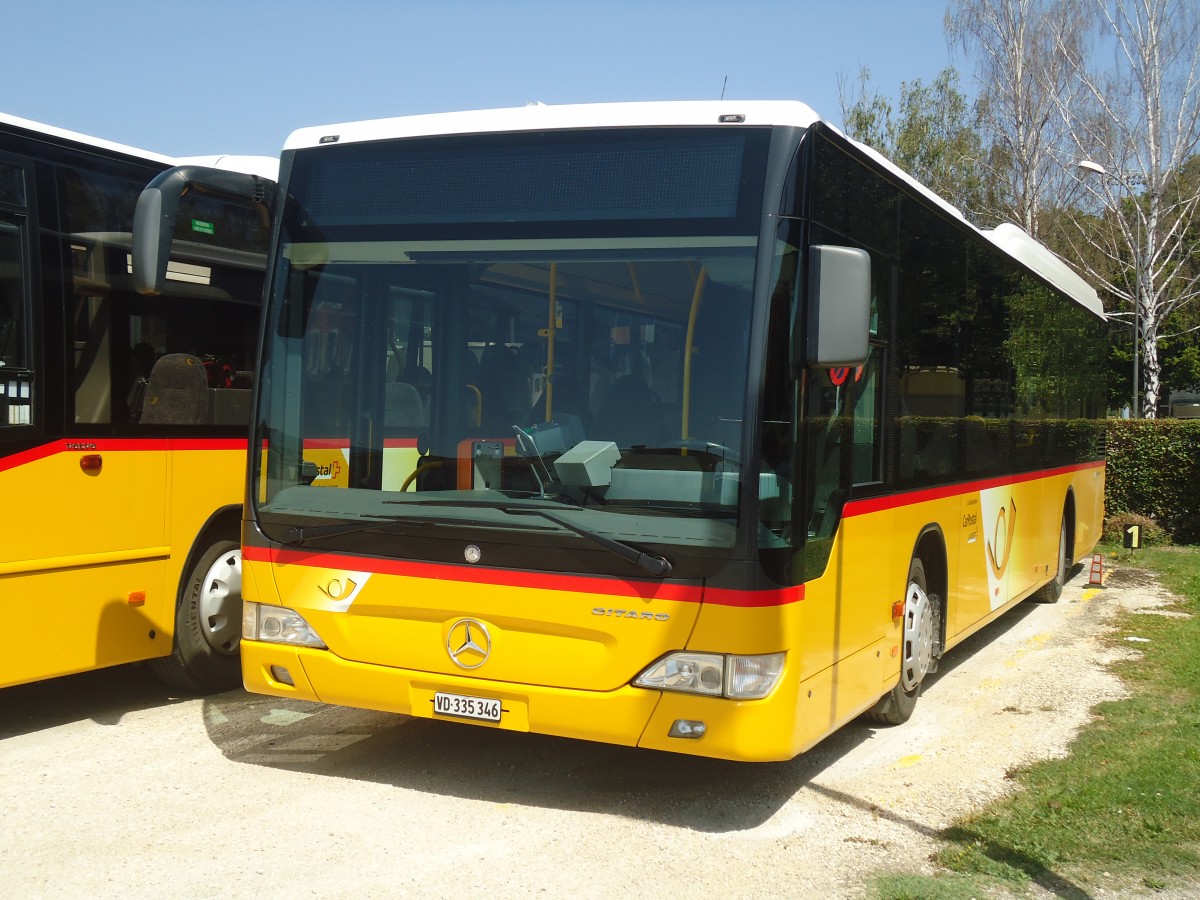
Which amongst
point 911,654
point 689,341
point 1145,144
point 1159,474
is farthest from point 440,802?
point 1145,144

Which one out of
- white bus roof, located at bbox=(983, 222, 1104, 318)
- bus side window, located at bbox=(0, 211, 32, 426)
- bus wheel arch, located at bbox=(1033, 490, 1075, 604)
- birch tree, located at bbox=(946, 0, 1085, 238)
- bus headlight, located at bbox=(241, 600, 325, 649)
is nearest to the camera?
bus headlight, located at bbox=(241, 600, 325, 649)

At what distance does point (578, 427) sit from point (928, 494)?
2.99 meters

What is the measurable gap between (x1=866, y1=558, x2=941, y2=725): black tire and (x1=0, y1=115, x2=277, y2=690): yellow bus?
3.94 metres

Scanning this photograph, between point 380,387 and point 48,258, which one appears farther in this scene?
point 48,258

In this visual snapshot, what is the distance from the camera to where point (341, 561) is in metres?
5.90

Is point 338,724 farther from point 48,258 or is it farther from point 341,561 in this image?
point 48,258

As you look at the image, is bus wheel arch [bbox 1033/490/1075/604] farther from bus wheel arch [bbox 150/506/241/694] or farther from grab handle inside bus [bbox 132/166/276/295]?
grab handle inside bus [bbox 132/166/276/295]

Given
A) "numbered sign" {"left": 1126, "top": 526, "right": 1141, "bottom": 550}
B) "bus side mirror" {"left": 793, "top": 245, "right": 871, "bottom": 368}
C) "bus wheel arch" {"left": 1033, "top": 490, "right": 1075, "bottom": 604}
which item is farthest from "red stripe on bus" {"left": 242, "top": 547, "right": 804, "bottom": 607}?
"numbered sign" {"left": 1126, "top": 526, "right": 1141, "bottom": 550}

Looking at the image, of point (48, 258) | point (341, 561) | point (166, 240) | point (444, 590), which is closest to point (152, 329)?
point (48, 258)

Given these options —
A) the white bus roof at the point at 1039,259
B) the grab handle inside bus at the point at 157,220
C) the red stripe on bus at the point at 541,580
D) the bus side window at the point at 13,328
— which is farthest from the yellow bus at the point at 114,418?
the white bus roof at the point at 1039,259

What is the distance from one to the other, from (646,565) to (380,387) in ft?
5.35

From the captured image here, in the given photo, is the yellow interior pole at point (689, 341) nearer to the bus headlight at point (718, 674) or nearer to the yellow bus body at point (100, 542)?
the bus headlight at point (718, 674)

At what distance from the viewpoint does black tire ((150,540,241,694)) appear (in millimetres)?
7781

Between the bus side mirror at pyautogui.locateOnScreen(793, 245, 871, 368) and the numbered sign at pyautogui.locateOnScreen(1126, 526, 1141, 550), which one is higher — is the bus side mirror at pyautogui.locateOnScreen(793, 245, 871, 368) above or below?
above
